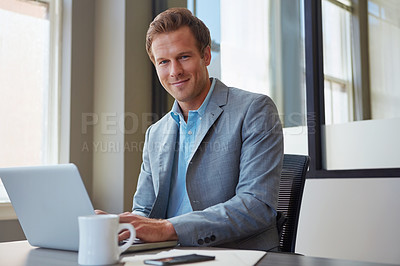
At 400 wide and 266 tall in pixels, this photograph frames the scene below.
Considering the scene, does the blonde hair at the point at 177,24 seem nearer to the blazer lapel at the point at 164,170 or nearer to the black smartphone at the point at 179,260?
the blazer lapel at the point at 164,170

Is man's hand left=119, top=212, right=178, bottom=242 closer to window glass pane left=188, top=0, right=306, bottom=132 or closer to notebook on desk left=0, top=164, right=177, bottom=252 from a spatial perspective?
notebook on desk left=0, top=164, right=177, bottom=252

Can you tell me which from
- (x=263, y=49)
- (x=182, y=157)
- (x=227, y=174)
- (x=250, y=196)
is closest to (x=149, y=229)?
(x=250, y=196)

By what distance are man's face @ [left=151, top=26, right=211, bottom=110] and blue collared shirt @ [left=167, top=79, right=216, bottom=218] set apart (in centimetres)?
6

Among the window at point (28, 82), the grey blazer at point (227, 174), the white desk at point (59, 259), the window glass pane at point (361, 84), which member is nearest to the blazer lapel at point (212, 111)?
the grey blazer at point (227, 174)

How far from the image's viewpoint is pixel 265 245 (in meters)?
1.34

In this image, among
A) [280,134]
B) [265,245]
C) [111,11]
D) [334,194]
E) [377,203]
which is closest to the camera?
[265,245]

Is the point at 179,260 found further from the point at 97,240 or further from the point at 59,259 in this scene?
the point at 59,259

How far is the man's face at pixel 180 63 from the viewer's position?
5.36 ft

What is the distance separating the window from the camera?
2.92m

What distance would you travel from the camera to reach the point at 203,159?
1.48 m

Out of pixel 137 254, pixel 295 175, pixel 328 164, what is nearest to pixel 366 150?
pixel 328 164

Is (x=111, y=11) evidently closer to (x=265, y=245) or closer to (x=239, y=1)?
(x=239, y=1)

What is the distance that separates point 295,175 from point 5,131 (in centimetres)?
209

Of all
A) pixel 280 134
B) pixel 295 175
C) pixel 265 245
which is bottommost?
pixel 265 245
